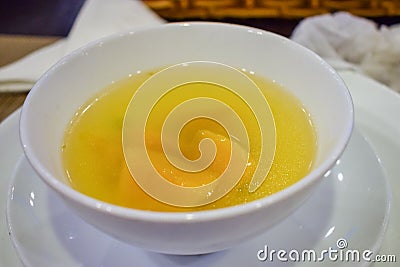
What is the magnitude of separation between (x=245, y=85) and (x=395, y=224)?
0.40 meters

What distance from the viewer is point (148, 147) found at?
34.1 inches

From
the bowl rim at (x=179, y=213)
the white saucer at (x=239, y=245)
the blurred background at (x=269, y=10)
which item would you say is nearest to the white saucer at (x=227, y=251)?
the white saucer at (x=239, y=245)

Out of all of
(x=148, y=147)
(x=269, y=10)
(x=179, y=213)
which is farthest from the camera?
(x=269, y=10)

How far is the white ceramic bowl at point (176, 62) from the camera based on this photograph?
21.9 inches

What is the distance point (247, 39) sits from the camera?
3.13ft

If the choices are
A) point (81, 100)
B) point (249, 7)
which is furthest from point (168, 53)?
point (249, 7)

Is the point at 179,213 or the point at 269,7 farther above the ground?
the point at 179,213

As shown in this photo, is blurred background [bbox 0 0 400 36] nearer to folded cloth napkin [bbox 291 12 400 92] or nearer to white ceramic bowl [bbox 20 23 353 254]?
folded cloth napkin [bbox 291 12 400 92]
